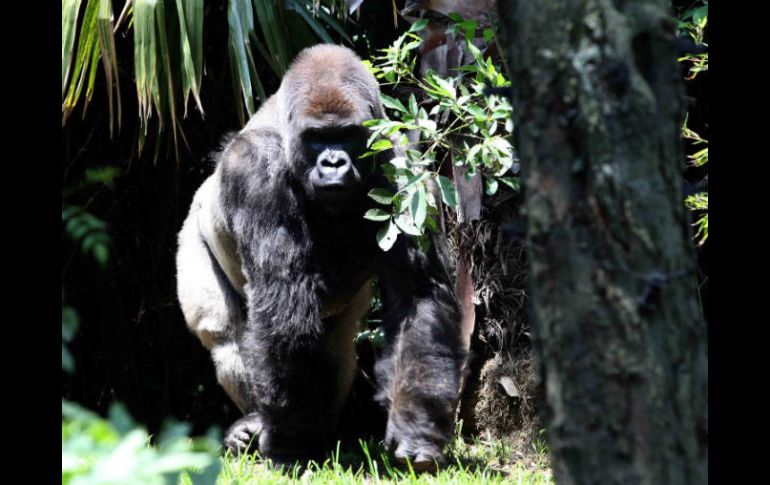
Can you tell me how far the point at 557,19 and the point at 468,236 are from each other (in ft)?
9.70

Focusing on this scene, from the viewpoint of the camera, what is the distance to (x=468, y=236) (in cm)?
440

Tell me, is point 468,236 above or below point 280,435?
above

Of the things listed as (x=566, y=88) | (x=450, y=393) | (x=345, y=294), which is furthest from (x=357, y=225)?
(x=566, y=88)

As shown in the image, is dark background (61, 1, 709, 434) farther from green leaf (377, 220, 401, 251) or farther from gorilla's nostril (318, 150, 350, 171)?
green leaf (377, 220, 401, 251)

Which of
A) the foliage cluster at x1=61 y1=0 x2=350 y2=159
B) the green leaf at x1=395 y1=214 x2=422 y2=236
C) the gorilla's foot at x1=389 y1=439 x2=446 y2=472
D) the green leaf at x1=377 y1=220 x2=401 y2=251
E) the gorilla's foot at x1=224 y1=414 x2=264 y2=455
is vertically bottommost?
the gorilla's foot at x1=224 y1=414 x2=264 y2=455

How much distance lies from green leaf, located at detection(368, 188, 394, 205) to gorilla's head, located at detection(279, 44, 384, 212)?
132 millimetres

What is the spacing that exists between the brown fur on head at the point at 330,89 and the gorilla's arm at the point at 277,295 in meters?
0.21

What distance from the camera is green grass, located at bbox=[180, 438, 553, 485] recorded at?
133 inches

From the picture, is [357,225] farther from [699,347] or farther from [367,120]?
[699,347]

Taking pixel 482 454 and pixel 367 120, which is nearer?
pixel 367 120

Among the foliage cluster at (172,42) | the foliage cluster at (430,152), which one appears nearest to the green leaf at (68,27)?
the foliage cluster at (172,42)

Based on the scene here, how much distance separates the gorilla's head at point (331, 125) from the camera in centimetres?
352

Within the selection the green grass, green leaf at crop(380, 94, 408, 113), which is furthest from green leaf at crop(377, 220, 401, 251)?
the green grass

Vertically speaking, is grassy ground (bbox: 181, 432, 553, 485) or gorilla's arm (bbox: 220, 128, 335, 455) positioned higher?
gorilla's arm (bbox: 220, 128, 335, 455)
